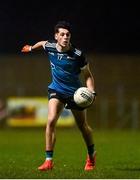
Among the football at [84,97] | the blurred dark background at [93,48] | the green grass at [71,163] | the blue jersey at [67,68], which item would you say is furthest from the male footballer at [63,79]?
the blurred dark background at [93,48]

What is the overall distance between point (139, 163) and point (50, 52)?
2790 millimetres

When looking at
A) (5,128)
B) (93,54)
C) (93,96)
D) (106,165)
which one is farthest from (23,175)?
(93,54)

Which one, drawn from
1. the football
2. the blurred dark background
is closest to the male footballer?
the football

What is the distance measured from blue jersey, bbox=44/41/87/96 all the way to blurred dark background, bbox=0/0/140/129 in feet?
60.7

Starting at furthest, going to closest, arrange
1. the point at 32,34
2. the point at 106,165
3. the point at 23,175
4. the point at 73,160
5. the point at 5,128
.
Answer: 1. the point at 32,34
2. the point at 5,128
3. the point at 73,160
4. the point at 106,165
5. the point at 23,175

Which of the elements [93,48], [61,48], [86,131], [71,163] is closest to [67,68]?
[61,48]

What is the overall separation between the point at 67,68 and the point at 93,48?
24.4m

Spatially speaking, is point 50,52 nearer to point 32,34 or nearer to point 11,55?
point 32,34

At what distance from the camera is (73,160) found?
13031 millimetres

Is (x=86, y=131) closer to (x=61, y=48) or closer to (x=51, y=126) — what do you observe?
(x=51, y=126)

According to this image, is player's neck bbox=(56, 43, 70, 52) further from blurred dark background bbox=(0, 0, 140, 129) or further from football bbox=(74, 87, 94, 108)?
blurred dark background bbox=(0, 0, 140, 129)

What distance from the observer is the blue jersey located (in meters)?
10.5

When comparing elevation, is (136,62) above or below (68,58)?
below

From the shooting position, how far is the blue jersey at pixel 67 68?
34.6 ft
